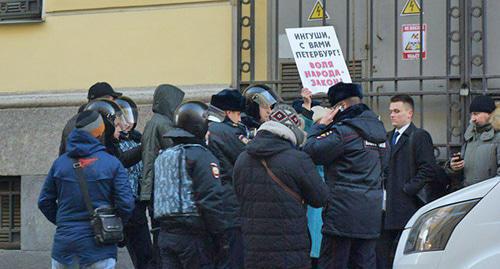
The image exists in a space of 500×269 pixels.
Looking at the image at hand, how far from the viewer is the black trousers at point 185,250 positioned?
6.97 m

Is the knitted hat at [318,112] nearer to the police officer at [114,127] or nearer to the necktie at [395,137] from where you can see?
the necktie at [395,137]

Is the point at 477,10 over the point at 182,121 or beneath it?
over

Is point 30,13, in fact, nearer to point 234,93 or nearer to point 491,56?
point 234,93

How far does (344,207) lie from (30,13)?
5800mm

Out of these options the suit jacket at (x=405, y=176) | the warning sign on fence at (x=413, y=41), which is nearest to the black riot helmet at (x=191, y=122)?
the suit jacket at (x=405, y=176)

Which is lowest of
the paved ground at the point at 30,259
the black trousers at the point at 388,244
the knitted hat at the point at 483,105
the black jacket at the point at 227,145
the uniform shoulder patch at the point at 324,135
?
the paved ground at the point at 30,259

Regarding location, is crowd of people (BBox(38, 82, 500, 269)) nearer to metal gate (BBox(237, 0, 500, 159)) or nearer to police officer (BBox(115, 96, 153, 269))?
police officer (BBox(115, 96, 153, 269))

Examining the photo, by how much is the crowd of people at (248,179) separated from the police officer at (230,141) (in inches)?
0.5

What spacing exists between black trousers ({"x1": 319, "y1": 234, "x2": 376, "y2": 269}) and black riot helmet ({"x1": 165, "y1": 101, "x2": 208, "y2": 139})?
1316mm

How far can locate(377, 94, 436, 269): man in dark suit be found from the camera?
353 inches

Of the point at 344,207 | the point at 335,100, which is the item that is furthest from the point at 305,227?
the point at 335,100

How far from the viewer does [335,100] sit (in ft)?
25.7

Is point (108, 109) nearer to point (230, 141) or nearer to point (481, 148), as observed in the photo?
point (230, 141)

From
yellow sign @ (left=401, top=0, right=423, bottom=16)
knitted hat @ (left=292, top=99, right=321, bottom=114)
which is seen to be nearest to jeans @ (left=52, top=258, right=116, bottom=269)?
knitted hat @ (left=292, top=99, right=321, bottom=114)
